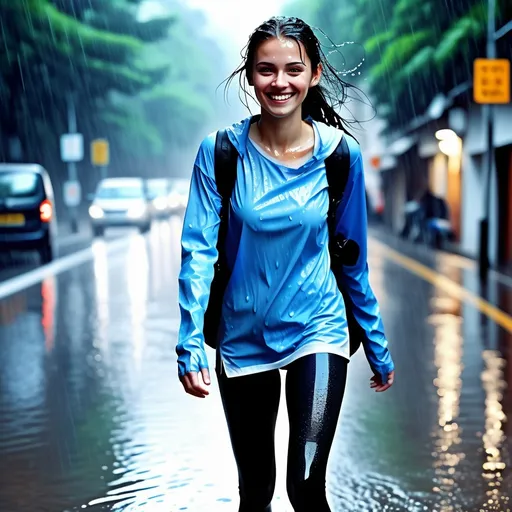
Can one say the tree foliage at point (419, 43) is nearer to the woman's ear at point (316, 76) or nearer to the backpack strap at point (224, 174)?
the woman's ear at point (316, 76)

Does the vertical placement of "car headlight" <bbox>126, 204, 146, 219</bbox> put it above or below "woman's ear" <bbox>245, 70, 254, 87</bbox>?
below

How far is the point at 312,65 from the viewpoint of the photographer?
3764 mm

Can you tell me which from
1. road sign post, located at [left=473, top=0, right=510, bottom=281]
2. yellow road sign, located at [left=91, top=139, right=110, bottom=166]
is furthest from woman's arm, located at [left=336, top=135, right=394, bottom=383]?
yellow road sign, located at [left=91, top=139, right=110, bottom=166]

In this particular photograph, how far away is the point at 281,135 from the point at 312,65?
0.76 ft

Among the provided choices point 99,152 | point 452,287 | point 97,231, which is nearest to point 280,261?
point 452,287

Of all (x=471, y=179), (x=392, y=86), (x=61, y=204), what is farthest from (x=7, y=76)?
(x=61, y=204)

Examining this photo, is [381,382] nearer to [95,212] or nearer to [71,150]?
[95,212]

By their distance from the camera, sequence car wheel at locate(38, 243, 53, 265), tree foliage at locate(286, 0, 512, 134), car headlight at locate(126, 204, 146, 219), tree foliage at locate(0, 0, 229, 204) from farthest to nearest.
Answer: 1. car headlight at locate(126, 204, 146, 219)
2. tree foliage at locate(0, 0, 229, 204)
3. tree foliage at locate(286, 0, 512, 134)
4. car wheel at locate(38, 243, 53, 265)

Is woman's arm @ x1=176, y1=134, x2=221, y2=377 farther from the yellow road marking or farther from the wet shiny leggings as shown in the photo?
the yellow road marking

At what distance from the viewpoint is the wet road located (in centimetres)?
546

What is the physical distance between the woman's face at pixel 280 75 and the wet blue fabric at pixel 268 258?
5.3 inches

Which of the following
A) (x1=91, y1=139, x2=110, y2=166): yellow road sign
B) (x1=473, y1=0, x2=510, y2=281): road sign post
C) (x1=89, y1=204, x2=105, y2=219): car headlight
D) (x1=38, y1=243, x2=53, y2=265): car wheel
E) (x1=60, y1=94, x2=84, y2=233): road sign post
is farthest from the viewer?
(x1=91, y1=139, x2=110, y2=166): yellow road sign

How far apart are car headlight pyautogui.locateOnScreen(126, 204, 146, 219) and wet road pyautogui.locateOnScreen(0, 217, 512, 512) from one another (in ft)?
74.4

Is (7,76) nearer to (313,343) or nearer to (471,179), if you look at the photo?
(471,179)
